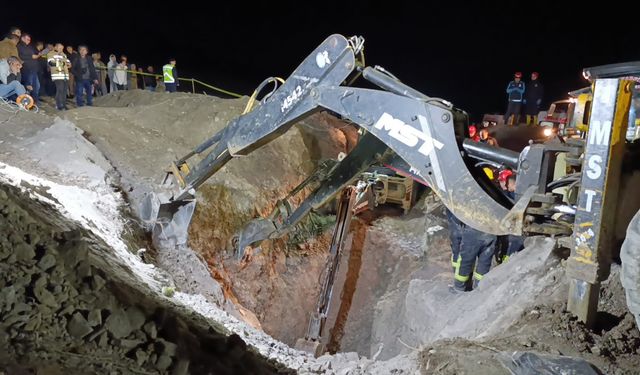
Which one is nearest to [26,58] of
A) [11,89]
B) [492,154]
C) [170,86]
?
[11,89]

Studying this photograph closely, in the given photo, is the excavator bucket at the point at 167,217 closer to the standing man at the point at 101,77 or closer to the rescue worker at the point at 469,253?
the rescue worker at the point at 469,253

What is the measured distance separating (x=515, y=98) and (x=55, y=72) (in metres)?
13.8

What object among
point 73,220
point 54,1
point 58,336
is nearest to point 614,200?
point 58,336

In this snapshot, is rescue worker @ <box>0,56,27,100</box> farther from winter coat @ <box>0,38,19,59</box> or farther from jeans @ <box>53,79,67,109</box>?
jeans @ <box>53,79,67,109</box>

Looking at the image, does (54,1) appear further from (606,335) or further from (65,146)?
(606,335)

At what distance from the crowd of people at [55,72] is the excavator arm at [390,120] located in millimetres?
7062

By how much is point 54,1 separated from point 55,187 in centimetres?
Answer: 3336

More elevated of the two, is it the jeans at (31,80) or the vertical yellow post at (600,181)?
the jeans at (31,80)

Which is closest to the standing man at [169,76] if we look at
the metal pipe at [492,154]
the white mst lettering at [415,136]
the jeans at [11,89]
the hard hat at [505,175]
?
the jeans at [11,89]

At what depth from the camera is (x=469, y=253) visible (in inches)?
259

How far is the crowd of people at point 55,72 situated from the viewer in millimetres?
9750

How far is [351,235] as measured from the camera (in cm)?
1030

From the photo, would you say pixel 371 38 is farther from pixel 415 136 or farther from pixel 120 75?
pixel 415 136

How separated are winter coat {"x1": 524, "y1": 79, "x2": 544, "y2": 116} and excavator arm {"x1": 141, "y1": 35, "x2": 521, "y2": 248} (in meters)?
14.3
